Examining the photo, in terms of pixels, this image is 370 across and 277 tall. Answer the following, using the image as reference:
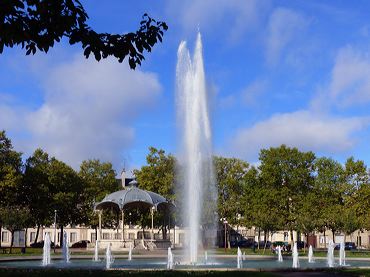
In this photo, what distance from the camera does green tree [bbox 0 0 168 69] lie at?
7172 millimetres

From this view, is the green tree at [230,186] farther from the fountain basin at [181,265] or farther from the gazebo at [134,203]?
the fountain basin at [181,265]

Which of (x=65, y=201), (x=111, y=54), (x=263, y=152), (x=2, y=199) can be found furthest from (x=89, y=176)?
(x=111, y=54)

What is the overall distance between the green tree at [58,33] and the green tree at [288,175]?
190ft

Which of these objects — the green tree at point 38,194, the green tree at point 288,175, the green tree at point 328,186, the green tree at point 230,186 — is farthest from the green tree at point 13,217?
the green tree at point 328,186

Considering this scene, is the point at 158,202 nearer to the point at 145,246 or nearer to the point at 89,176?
the point at 145,246

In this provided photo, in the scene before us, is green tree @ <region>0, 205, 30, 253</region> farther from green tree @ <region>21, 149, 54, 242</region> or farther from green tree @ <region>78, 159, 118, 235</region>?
green tree @ <region>78, 159, 118, 235</region>

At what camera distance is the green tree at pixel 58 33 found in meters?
7.17

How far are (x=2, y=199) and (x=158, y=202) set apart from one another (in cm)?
2028

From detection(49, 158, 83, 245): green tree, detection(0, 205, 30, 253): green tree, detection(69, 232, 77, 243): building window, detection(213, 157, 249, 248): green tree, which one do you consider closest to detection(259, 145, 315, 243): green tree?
detection(213, 157, 249, 248): green tree

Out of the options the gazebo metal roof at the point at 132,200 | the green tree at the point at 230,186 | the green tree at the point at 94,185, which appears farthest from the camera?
the green tree at the point at 94,185

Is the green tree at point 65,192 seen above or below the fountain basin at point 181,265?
above

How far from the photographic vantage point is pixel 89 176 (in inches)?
2972

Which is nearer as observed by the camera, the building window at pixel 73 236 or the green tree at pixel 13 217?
the green tree at pixel 13 217

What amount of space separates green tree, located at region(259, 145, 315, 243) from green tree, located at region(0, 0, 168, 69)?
57.9m
